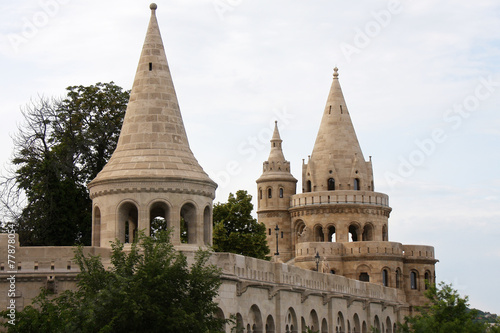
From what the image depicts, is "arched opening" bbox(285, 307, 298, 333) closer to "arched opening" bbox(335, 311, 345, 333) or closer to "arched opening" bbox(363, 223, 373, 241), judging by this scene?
"arched opening" bbox(335, 311, 345, 333)

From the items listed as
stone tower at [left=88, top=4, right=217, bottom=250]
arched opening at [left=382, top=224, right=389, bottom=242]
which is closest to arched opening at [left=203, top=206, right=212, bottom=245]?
stone tower at [left=88, top=4, right=217, bottom=250]

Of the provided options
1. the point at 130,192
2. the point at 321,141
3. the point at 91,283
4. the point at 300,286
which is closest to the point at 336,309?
the point at 300,286

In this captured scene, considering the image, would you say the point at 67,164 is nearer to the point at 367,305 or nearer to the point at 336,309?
the point at 336,309

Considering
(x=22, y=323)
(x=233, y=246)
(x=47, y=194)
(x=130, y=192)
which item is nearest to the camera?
(x=22, y=323)

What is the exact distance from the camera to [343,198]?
7962cm

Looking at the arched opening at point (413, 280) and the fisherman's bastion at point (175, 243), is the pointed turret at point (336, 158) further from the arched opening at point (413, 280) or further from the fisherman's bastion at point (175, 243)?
the arched opening at point (413, 280)

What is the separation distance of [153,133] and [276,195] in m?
50.9

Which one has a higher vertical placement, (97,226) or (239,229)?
(239,229)

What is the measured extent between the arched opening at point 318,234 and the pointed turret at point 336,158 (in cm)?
312

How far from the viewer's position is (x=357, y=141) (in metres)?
83.1

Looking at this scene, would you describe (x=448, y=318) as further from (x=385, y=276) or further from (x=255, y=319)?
(x=385, y=276)

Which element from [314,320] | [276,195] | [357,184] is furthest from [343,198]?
[314,320]

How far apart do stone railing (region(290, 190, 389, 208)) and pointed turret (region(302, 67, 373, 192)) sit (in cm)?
116

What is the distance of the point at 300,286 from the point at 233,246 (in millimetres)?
18976
